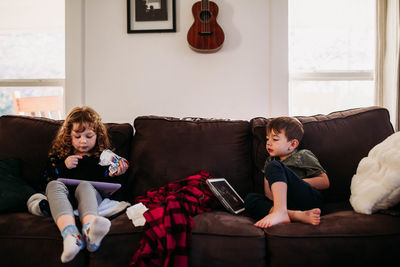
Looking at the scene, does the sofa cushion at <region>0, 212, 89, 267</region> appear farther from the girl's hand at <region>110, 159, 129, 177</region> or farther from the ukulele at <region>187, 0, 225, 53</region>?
the ukulele at <region>187, 0, 225, 53</region>

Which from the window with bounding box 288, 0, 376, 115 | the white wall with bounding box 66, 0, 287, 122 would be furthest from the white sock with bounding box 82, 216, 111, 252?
the window with bounding box 288, 0, 376, 115

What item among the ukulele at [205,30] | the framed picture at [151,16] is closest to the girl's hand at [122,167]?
the ukulele at [205,30]

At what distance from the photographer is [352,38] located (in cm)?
275

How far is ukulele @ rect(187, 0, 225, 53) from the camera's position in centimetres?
248

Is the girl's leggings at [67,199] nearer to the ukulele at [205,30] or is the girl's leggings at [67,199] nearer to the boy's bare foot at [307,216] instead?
the boy's bare foot at [307,216]

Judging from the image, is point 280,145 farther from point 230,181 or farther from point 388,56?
point 388,56

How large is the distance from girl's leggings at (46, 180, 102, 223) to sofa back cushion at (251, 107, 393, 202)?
0.99m

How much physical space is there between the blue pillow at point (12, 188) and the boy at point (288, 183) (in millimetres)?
1184

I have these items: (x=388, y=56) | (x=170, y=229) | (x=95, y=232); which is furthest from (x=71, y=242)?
(x=388, y=56)

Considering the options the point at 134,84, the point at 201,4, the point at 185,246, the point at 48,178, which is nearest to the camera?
the point at 185,246

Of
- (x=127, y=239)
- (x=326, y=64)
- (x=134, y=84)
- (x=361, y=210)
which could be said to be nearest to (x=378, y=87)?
(x=326, y=64)

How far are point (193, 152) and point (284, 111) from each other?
988mm

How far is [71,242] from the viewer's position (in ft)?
4.15

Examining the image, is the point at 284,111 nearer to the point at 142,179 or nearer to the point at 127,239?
the point at 142,179
